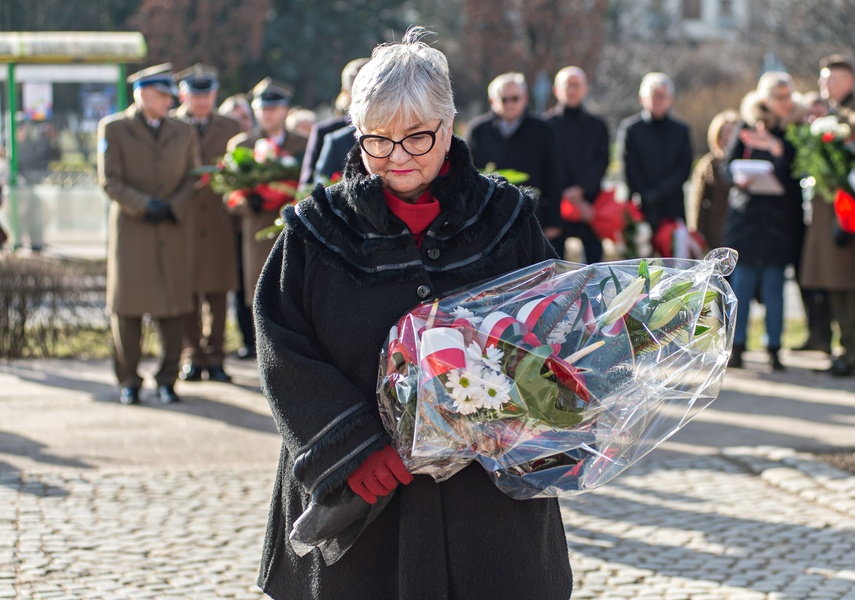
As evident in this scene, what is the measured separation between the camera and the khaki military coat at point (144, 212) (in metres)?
8.73

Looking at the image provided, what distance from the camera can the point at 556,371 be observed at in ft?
9.93

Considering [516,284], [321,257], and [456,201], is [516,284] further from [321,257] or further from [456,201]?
[321,257]

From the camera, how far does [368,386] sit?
3248 mm

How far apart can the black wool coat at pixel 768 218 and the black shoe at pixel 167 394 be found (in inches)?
174

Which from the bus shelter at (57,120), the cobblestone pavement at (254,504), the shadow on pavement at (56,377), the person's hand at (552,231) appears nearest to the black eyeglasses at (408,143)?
the cobblestone pavement at (254,504)

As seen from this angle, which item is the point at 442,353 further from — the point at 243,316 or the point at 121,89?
the point at 121,89

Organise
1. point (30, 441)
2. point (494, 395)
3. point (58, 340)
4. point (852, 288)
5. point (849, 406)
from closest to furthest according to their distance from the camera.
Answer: point (494, 395)
point (30, 441)
point (849, 406)
point (852, 288)
point (58, 340)

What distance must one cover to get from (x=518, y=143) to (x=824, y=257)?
2.51 metres

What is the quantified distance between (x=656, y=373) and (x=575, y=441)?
0.25 meters

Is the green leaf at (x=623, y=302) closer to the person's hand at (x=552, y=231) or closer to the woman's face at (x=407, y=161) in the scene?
the woman's face at (x=407, y=161)

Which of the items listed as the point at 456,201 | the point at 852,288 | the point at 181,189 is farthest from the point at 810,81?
the point at 456,201

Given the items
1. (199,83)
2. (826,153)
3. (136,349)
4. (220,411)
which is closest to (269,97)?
(199,83)

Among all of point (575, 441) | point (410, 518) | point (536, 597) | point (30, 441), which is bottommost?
point (30, 441)

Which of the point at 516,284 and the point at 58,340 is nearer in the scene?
the point at 516,284
